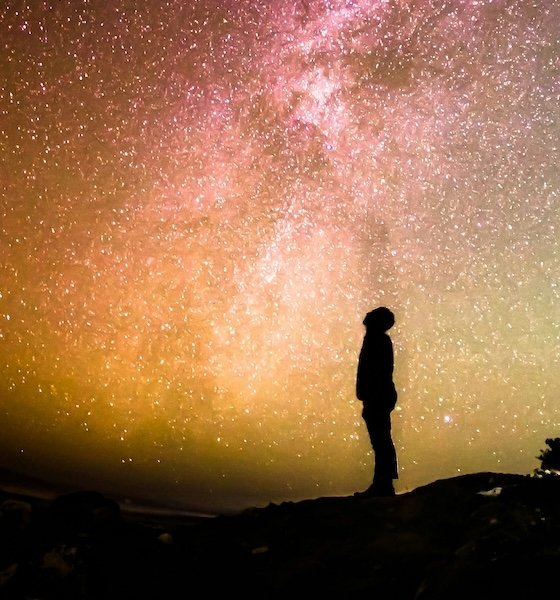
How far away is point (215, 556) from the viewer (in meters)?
4.74

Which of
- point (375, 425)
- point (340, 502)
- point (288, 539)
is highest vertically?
point (375, 425)

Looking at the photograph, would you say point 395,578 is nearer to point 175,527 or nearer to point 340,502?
point 340,502

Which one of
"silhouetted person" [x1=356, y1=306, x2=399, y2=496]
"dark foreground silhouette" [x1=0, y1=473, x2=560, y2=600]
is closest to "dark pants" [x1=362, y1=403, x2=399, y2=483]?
"silhouetted person" [x1=356, y1=306, x2=399, y2=496]

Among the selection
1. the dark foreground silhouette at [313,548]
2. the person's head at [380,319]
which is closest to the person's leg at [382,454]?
the dark foreground silhouette at [313,548]

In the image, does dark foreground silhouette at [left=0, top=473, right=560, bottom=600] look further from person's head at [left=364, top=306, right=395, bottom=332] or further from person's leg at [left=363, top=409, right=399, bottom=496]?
person's head at [left=364, top=306, right=395, bottom=332]

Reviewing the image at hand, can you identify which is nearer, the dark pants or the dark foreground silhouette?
the dark foreground silhouette

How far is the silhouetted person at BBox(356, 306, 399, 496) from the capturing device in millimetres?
6062

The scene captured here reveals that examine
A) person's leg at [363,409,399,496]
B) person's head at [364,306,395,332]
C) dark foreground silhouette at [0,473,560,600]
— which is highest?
person's head at [364,306,395,332]

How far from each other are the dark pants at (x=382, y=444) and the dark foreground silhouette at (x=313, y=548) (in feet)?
1.66

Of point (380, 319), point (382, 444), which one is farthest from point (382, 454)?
point (380, 319)

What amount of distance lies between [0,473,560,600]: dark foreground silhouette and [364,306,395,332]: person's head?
5.10ft

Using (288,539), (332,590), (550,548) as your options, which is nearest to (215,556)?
(288,539)

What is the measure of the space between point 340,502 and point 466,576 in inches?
89.8

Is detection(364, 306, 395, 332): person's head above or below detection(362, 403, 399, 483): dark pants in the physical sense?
above
